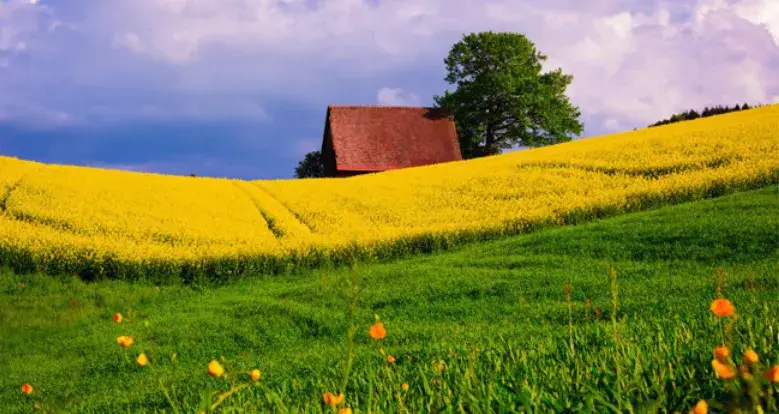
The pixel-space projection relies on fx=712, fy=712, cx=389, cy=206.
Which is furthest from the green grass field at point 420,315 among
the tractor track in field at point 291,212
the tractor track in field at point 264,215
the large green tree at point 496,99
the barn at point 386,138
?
the large green tree at point 496,99

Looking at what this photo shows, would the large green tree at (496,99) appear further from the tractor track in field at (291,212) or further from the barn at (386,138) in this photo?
the tractor track in field at (291,212)

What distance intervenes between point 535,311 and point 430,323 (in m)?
1.48

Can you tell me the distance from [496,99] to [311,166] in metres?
13.4

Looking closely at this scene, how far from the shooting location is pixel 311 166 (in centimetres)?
4853

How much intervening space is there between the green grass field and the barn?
2072 centimetres

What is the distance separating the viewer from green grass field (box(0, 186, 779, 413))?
5.39m

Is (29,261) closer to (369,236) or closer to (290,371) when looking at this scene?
(369,236)

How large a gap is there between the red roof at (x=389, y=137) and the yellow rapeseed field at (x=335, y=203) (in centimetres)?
821

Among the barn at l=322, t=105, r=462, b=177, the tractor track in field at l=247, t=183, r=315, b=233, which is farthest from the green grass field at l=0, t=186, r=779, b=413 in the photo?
the barn at l=322, t=105, r=462, b=177

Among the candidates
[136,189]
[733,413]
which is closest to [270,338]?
[733,413]

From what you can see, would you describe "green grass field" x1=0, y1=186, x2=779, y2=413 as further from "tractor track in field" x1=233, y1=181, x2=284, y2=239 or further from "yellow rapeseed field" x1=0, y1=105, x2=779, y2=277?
"tractor track in field" x1=233, y1=181, x2=284, y2=239

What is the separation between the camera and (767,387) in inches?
107

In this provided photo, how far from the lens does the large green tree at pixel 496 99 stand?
4359 centimetres

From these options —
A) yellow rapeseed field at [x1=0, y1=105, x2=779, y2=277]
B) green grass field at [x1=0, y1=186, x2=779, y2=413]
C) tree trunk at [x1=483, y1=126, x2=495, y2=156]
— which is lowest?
green grass field at [x1=0, y1=186, x2=779, y2=413]
